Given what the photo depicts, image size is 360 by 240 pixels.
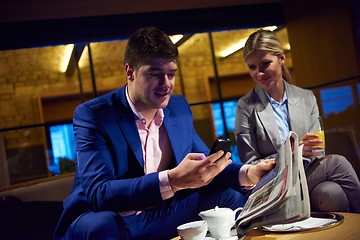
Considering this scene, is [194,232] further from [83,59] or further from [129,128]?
[83,59]

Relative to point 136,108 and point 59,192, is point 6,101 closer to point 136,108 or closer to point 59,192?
point 59,192

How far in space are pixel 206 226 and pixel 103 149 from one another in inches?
21.0

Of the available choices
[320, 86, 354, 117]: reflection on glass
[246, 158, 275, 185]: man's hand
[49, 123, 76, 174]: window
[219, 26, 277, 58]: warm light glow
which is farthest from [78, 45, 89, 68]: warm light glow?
[246, 158, 275, 185]: man's hand

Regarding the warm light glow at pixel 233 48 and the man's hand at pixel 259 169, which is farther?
the warm light glow at pixel 233 48

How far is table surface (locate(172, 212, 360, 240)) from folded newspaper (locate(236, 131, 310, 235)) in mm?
117

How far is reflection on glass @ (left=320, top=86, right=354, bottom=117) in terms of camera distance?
3955 mm

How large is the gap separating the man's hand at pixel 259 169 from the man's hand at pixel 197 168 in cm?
22

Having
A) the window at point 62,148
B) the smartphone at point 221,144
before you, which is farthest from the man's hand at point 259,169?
the window at point 62,148

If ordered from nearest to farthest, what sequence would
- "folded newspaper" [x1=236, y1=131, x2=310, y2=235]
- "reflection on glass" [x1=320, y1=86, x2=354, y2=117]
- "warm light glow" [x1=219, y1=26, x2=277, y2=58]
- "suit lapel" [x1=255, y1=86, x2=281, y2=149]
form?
1. "folded newspaper" [x1=236, y1=131, x2=310, y2=235]
2. "suit lapel" [x1=255, y1=86, x2=281, y2=149]
3. "reflection on glass" [x1=320, y1=86, x2=354, y2=117]
4. "warm light glow" [x1=219, y1=26, x2=277, y2=58]

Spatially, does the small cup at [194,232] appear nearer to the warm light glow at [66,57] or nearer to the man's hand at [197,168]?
the man's hand at [197,168]

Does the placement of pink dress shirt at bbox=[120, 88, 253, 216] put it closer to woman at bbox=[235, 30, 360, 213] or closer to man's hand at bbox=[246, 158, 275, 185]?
man's hand at bbox=[246, 158, 275, 185]

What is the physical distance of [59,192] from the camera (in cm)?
220

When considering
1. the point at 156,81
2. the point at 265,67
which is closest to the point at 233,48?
the point at 265,67

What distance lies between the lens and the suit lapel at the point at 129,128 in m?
1.56
